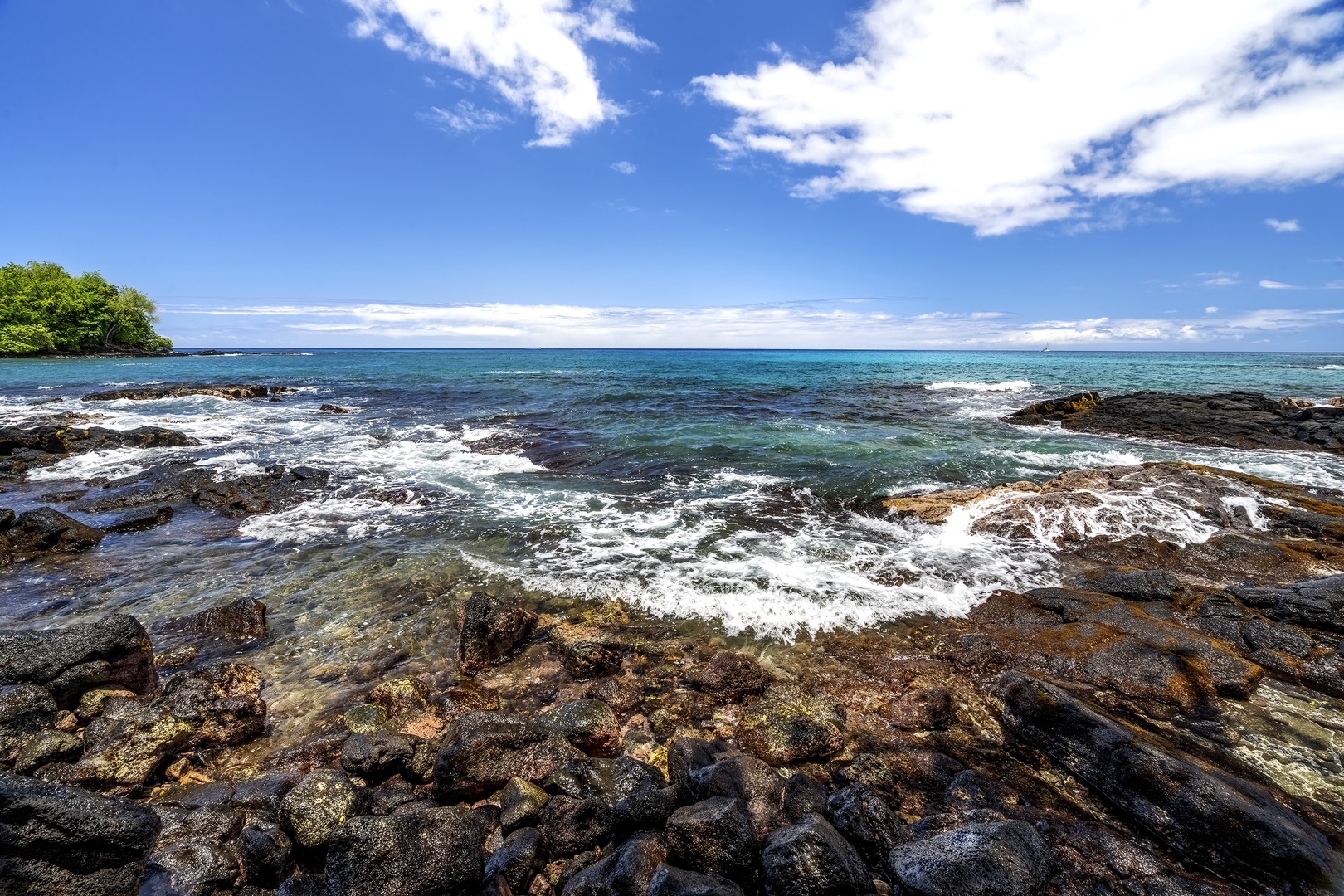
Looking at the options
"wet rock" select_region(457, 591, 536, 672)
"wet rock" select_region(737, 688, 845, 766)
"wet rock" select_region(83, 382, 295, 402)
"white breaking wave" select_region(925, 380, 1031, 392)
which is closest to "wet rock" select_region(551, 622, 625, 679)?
"wet rock" select_region(457, 591, 536, 672)

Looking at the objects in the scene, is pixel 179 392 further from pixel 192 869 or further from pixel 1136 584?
pixel 1136 584

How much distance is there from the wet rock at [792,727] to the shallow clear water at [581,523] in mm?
1596

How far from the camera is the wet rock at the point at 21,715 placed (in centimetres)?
450

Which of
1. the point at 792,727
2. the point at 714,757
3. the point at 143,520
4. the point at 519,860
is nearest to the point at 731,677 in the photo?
the point at 792,727

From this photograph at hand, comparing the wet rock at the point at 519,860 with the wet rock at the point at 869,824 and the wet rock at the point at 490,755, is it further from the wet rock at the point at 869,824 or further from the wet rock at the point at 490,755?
the wet rock at the point at 869,824

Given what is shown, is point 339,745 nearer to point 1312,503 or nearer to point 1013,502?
point 1013,502

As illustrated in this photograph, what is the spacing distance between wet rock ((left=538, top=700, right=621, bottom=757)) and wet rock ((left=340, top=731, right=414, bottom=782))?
1.22 m

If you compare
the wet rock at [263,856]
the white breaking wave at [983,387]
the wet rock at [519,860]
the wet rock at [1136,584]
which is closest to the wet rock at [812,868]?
the wet rock at [519,860]

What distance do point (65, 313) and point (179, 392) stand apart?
5957cm

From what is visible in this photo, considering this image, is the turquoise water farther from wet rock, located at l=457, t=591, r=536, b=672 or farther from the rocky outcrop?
the rocky outcrop

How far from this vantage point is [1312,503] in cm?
1052

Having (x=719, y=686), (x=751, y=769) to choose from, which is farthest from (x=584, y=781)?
(x=719, y=686)

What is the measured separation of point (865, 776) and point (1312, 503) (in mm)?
13020

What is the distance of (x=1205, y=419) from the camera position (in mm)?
21500
